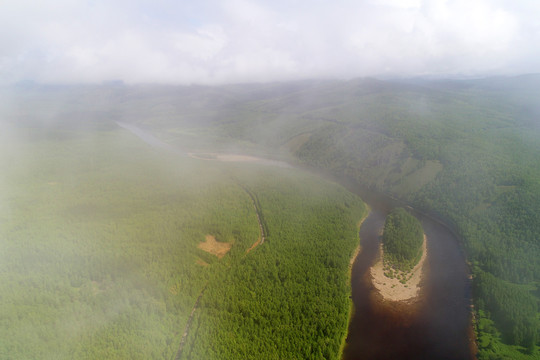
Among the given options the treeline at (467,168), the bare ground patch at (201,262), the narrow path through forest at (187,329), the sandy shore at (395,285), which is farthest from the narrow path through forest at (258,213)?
the treeline at (467,168)

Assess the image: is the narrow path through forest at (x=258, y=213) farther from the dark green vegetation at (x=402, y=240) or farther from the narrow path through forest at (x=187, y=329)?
the dark green vegetation at (x=402, y=240)

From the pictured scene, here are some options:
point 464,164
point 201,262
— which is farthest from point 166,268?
point 464,164

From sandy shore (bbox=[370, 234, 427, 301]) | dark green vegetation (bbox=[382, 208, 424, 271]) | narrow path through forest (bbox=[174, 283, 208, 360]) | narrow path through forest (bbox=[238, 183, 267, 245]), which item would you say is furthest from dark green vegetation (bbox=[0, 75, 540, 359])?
narrow path through forest (bbox=[174, 283, 208, 360])

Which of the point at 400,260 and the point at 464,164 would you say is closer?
the point at 400,260

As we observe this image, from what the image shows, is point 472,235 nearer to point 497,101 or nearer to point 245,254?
point 245,254

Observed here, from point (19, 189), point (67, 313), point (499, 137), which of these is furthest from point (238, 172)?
point (499, 137)

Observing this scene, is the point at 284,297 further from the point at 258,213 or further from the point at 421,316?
the point at 258,213

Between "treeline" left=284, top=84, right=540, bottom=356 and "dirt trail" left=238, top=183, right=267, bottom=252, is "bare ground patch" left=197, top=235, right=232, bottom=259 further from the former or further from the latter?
"treeline" left=284, top=84, right=540, bottom=356
